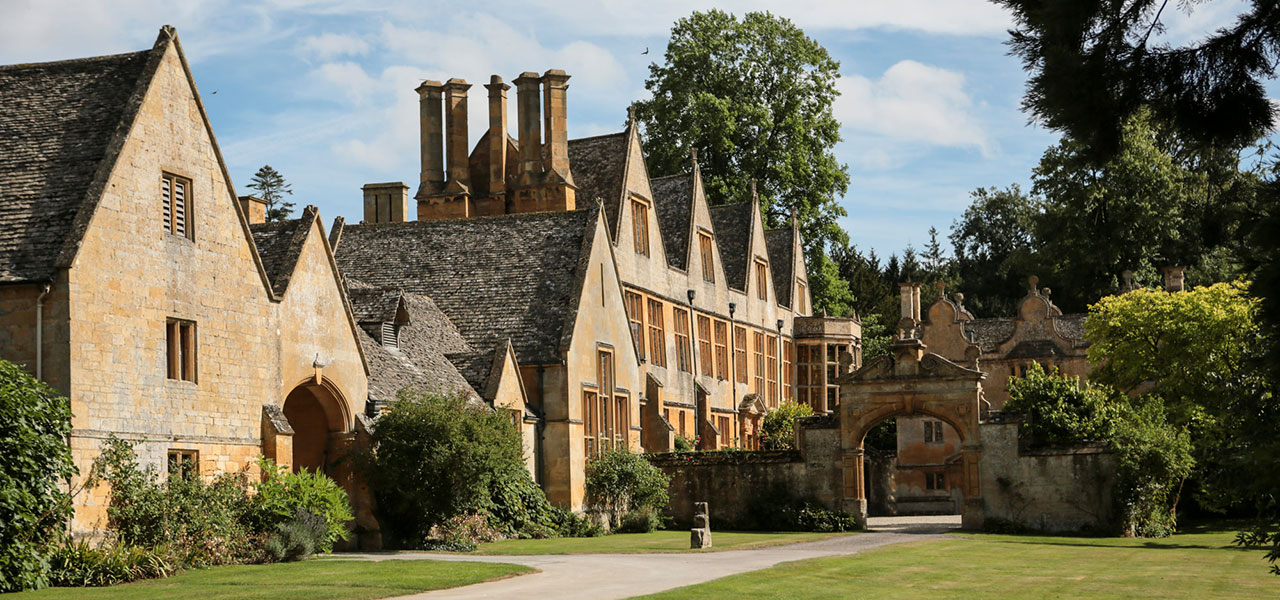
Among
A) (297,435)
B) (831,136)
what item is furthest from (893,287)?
(297,435)

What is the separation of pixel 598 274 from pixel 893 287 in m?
56.7

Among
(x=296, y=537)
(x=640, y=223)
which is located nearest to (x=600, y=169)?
(x=640, y=223)

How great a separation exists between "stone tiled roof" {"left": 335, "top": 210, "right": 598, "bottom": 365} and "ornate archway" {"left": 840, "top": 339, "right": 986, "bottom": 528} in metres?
8.56

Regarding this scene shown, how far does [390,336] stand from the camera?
33812 millimetres

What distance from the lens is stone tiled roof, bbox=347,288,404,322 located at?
3359 centimetres

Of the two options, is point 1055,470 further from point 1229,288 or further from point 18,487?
point 18,487

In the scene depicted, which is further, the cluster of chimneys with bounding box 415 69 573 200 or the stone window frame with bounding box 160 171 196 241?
the cluster of chimneys with bounding box 415 69 573 200

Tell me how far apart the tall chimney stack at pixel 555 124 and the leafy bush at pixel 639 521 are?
41.8ft

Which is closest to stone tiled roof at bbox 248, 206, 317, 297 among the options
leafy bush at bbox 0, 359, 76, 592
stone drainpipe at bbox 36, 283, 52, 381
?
stone drainpipe at bbox 36, 283, 52, 381

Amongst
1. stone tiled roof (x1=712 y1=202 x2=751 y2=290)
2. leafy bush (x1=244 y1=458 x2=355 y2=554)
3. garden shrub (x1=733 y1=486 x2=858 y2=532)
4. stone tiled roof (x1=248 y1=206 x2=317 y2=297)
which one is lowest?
garden shrub (x1=733 y1=486 x2=858 y2=532)

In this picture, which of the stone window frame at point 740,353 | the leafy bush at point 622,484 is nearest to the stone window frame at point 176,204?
the leafy bush at point 622,484

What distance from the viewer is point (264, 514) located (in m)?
24.3

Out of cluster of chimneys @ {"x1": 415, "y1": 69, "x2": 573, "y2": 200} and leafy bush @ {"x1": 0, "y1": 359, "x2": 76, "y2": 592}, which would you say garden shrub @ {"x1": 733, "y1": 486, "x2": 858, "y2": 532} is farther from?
leafy bush @ {"x1": 0, "y1": 359, "x2": 76, "y2": 592}

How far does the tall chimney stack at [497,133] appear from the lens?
4662 centimetres
